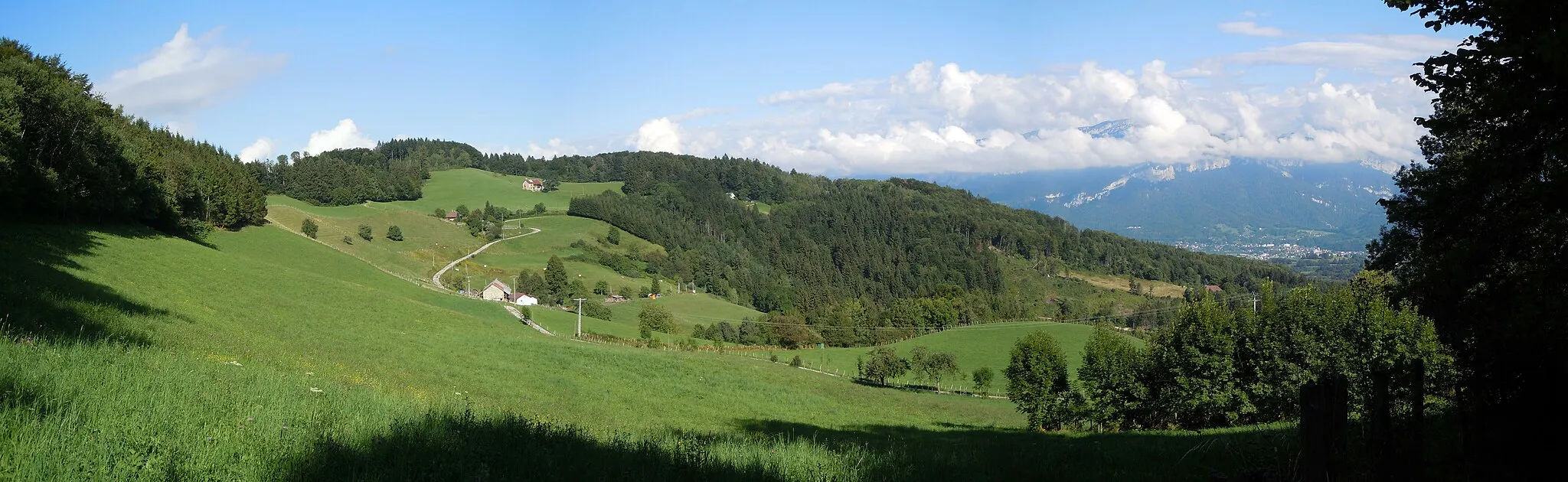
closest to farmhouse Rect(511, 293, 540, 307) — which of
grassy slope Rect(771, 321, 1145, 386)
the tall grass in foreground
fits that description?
grassy slope Rect(771, 321, 1145, 386)

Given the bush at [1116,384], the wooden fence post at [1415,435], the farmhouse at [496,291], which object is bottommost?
the farmhouse at [496,291]

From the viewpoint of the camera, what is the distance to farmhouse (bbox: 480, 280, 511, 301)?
10512 centimetres

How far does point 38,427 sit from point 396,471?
7.71 feet

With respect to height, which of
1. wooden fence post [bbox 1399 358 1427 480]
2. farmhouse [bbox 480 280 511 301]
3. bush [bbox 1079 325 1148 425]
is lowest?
farmhouse [bbox 480 280 511 301]

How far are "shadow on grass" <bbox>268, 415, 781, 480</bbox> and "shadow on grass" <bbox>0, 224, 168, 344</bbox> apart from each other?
20.2 feet

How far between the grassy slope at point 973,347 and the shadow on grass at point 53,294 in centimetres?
6318

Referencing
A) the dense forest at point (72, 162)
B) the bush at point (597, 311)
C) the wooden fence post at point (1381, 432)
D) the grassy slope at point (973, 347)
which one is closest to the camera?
the wooden fence post at point (1381, 432)

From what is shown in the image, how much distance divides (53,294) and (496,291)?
9196cm

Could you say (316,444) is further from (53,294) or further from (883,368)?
(883,368)

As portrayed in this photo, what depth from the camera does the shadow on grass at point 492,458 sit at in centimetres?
577

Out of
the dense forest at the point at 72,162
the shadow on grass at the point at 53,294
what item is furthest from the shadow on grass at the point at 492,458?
the dense forest at the point at 72,162

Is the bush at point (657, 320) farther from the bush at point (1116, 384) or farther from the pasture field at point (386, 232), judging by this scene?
the bush at point (1116, 384)

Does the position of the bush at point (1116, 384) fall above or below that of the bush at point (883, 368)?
above

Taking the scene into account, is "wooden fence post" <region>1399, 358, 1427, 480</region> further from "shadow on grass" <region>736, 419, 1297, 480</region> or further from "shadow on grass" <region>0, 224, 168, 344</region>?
"shadow on grass" <region>0, 224, 168, 344</region>
